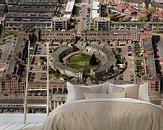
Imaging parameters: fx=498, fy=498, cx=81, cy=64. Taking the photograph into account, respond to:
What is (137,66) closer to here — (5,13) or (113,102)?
(5,13)

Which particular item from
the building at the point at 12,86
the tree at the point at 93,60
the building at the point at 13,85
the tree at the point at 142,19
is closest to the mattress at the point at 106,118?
the building at the point at 13,85

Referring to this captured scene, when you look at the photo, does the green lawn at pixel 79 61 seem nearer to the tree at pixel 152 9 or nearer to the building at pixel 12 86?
the building at pixel 12 86

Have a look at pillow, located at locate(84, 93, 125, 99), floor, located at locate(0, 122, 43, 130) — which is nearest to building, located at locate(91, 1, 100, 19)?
floor, located at locate(0, 122, 43, 130)

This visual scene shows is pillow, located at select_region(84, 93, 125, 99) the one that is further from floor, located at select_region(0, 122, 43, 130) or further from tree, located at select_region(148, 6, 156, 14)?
tree, located at select_region(148, 6, 156, 14)

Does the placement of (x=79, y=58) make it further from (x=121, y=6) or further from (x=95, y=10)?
(x=121, y=6)

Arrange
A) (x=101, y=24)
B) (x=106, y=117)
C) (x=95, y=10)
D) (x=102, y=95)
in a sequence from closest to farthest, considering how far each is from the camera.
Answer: (x=106, y=117), (x=102, y=95), (x=101, y=24), (x=95, y=10)

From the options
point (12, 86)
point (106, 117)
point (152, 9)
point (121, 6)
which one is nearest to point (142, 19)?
point (152, 9)
